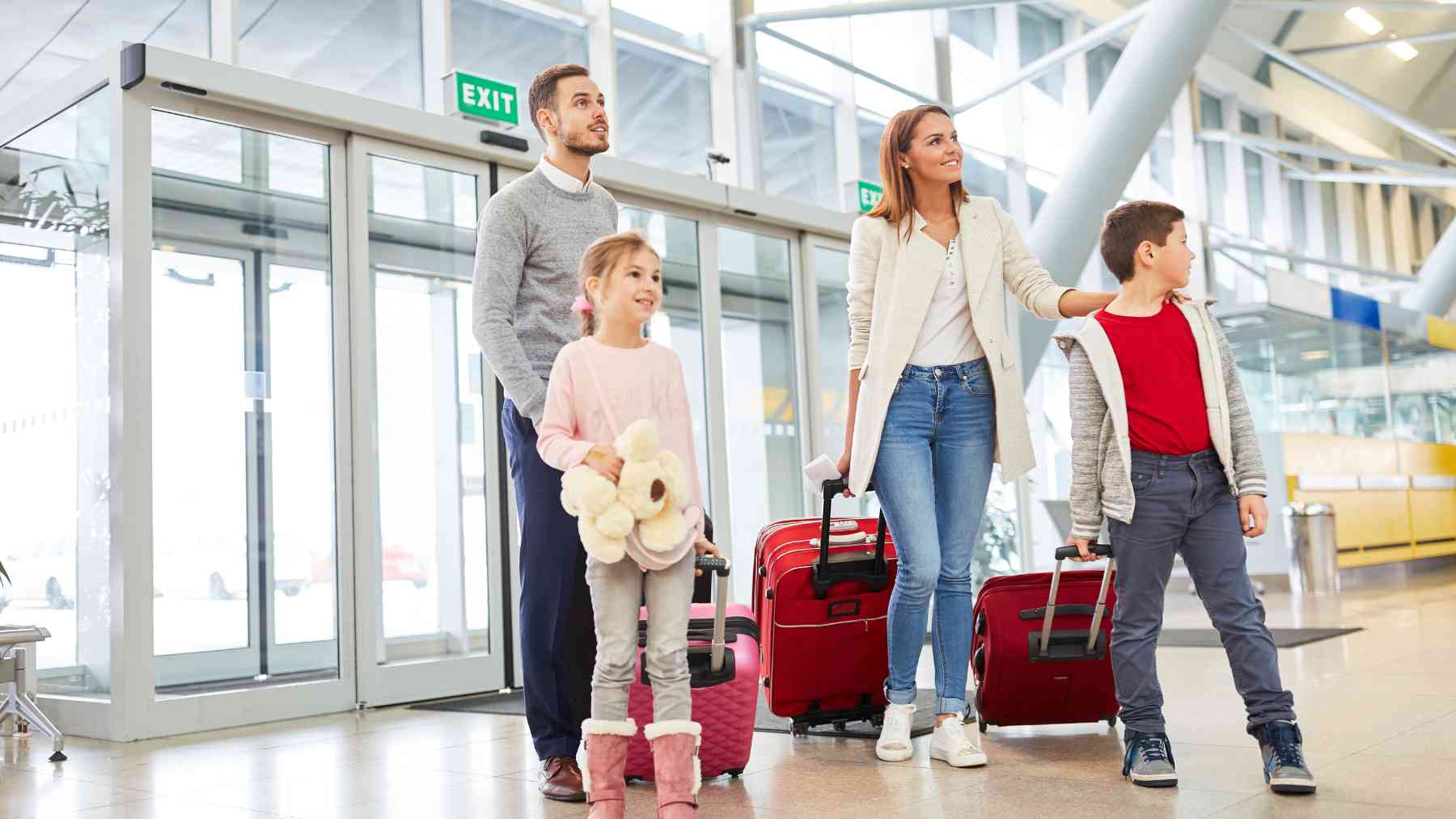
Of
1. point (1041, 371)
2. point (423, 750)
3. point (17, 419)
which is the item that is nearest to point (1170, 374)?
point (423, 750)

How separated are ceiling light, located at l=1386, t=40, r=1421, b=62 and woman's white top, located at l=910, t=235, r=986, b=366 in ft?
62.5

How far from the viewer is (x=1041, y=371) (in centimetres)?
1436

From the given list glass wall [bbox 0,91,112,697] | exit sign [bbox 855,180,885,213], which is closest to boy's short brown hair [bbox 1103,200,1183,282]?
glass wall [bbox 0,91,112,697]

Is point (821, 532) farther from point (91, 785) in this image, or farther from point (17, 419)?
point (17, 419)

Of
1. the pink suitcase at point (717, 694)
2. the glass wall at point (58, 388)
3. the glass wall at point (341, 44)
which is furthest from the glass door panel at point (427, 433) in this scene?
the pink suitcase at point (717, 694)

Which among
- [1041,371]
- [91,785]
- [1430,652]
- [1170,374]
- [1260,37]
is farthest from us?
[1260,37]

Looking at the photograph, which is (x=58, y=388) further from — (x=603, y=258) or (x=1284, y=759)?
(x=1284, y=759)

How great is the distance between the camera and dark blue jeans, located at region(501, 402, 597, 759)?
3033mm

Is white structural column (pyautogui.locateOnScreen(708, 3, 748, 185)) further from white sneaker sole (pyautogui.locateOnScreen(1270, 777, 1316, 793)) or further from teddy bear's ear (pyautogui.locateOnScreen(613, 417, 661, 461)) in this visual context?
white sneaker sole (pyautogui.locateOnScreen(1270, 777, 1316, 793))

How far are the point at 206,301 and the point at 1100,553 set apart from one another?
372 centimetres

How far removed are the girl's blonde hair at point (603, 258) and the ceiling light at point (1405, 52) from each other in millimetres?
19988

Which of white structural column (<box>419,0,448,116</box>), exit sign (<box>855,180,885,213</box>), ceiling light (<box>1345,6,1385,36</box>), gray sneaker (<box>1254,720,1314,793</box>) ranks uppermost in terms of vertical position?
ceiling light (<box>1345,6,1385,36</box>)

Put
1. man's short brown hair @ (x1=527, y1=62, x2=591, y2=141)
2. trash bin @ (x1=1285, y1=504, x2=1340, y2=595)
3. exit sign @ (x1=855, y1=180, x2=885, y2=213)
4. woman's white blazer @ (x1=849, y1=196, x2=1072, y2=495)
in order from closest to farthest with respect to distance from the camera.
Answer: man's short brown hair @ (x1=527, y1=62, x2=591, y2=141) < woman's white blazer @ (x1=849, y1=196, x2=1072, y2=495) < exit sign @ (x1=855, y1=180, x2=885, y2=213) < trash bin @ (x1=1285, y1=504, x2=1340, y2=595)

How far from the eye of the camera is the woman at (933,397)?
128 inches
